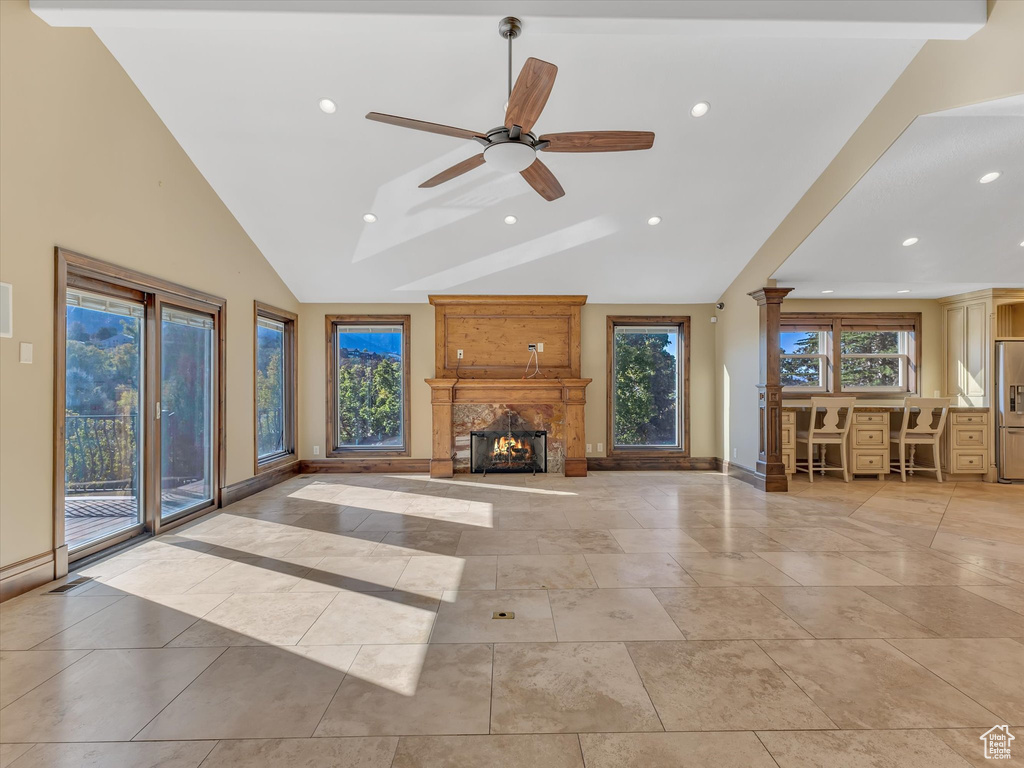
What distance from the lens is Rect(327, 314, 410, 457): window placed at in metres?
7.47

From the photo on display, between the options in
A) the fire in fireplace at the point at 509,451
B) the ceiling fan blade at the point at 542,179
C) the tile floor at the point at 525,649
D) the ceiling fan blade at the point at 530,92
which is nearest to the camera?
the tile floor at the point at 525,649

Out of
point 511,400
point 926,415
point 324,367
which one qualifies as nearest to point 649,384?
point 511,400

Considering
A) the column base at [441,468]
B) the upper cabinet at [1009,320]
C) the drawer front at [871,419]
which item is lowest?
the column base at [441,468]

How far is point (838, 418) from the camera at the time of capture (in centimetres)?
713

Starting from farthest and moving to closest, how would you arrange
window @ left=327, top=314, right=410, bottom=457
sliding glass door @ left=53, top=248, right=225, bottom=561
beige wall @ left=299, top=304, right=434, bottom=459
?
1. window @ left=327, top=314, right=410, bottom=457
2. beige wall @ left=299, top=304, right=434, bottom=459
3. sliding glass door @ left=53, top=248, right=225, bottom=561

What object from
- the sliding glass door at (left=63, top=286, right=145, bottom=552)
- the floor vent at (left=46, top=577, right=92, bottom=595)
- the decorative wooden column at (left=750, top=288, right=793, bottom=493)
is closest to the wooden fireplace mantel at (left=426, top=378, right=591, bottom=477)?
the decorative wooden column at (left=750, top=288, right=793, bottom=493)

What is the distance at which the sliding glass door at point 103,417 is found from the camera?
363 cm

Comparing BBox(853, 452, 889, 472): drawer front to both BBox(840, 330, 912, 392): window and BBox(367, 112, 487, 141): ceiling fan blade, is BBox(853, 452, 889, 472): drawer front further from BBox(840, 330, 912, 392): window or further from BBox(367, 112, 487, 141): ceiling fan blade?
BBox(367, 112, 487, 141): ceiling fan blade

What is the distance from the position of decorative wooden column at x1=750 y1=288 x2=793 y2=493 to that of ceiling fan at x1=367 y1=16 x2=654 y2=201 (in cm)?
378

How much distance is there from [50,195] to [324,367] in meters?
4.21

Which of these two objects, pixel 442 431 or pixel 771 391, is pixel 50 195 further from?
pixel 771 391

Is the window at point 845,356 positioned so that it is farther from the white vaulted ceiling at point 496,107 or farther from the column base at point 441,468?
the column base at point 441,468

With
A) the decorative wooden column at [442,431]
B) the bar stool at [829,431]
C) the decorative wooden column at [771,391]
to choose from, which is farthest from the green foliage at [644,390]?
the decorative wooden column at [442,431]

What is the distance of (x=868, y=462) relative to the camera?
6797 millimetres
